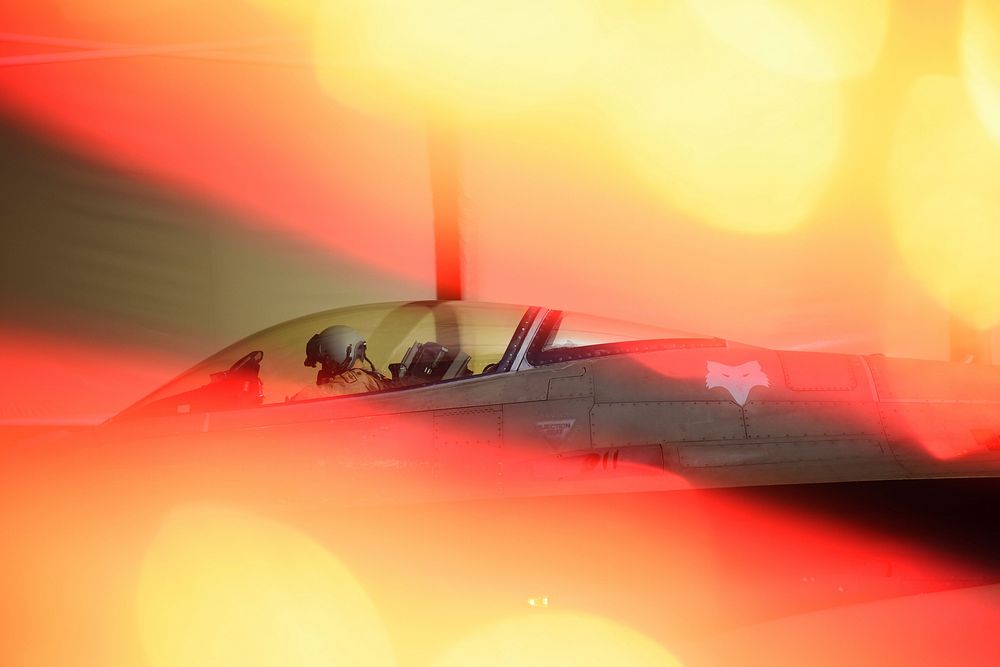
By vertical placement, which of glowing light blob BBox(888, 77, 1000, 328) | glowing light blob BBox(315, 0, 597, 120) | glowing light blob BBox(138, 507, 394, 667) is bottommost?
glowing light blob BBox(138, 507, 394, 667)

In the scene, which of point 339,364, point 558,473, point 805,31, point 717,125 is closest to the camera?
point 558,473

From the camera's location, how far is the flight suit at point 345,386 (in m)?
3.30

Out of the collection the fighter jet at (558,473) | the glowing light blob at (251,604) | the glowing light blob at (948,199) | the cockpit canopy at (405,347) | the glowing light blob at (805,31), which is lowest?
the glowing light blob at (251,604)

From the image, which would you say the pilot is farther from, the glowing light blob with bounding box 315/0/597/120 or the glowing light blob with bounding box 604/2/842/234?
the glowing light blob with bounding box 604/2/842/234

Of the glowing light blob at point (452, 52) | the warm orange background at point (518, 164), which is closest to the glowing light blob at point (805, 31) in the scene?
the warm orange background at point (518, 164)

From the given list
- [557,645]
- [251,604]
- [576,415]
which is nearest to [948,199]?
[576,415]

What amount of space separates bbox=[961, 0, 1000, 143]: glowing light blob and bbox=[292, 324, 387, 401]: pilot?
6294mm

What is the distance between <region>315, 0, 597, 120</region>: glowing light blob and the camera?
6.39 metres

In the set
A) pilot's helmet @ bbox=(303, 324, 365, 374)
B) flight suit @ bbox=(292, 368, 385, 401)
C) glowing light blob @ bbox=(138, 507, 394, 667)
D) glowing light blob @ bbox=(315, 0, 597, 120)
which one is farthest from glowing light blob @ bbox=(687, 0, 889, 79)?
glowing light blob @ bbox=(138, 507, 394, 667)

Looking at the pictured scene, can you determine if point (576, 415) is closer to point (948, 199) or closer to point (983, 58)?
point (983, 58)

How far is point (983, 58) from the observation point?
654 cm

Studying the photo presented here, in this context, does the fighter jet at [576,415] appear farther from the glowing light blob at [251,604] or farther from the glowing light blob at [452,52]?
the glowing light blob at [452,52]

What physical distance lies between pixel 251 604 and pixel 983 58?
7.64 metres

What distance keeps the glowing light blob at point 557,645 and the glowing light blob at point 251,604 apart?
25 cm
